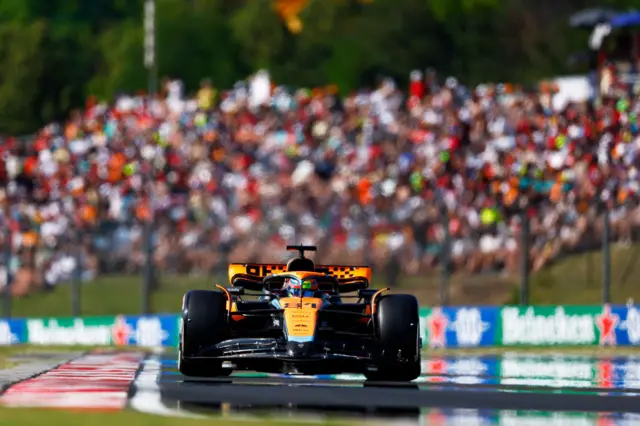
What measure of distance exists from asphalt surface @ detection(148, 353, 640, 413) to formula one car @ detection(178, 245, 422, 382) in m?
0.23

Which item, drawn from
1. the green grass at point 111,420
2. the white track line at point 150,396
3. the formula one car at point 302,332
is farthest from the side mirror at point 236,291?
the green grass at point 111,420

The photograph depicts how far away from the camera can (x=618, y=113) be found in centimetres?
3050

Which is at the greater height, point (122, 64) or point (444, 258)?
point (122, 64)

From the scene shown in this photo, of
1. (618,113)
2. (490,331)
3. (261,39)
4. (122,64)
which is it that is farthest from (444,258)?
(261,39)

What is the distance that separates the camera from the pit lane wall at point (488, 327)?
88.3 ft

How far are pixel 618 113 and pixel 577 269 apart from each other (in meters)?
3.31

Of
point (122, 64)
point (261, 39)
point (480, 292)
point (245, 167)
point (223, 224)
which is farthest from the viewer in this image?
point (261, 39)

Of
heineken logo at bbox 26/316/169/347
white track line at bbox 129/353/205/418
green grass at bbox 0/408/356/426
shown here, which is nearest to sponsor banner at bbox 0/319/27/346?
heineken logo at bbox 26/316/169/347

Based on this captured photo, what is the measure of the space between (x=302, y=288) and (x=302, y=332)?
88 centimetres

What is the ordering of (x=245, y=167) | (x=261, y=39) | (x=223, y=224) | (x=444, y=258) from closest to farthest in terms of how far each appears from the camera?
(x=444, y=258)
(x=223, y=224)
(x=245, y=167)
(x=261, y=39)

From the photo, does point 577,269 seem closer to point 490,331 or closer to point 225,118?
point 490,331

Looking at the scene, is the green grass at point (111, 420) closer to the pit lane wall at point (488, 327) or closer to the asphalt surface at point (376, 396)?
the asphalt surface at point (376, 396)

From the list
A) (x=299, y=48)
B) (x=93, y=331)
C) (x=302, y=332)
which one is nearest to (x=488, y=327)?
(x=93, y=331)

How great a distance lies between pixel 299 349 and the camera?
15391mm
